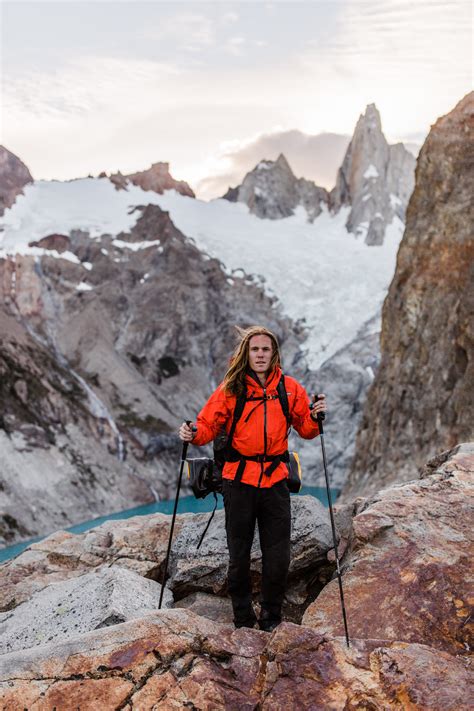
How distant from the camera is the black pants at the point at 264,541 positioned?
687 centimetres

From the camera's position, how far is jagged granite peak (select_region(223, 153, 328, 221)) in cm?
16738

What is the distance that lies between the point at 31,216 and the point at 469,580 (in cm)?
13165

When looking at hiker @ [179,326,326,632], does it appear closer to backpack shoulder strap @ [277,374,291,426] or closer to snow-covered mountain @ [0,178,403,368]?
backpack shoulder strap @ [277,374,291,426]

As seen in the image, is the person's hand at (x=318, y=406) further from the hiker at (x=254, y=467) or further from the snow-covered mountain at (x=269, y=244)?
the snow-covered mountain at (x=269, y=244)

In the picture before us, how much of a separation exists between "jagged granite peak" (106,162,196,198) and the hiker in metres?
157

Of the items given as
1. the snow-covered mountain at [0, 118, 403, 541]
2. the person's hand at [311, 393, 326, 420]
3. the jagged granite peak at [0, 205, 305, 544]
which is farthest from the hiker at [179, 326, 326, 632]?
the snow-covered mountain at [0, 118, 403, 541]

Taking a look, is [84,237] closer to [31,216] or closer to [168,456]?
[31,216]

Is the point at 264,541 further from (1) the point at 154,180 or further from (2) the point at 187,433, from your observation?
(1) the point at 154,180

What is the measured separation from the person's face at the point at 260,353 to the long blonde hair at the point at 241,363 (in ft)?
0.19

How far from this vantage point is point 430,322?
123 feet

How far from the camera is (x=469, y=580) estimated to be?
707cm

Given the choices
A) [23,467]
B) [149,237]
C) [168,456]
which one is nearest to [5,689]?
[23,467]

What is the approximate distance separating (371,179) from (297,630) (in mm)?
165270

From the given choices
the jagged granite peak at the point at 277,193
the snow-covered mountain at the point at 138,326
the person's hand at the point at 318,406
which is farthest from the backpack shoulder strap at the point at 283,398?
the jagged granite peak at the point at 277,193
